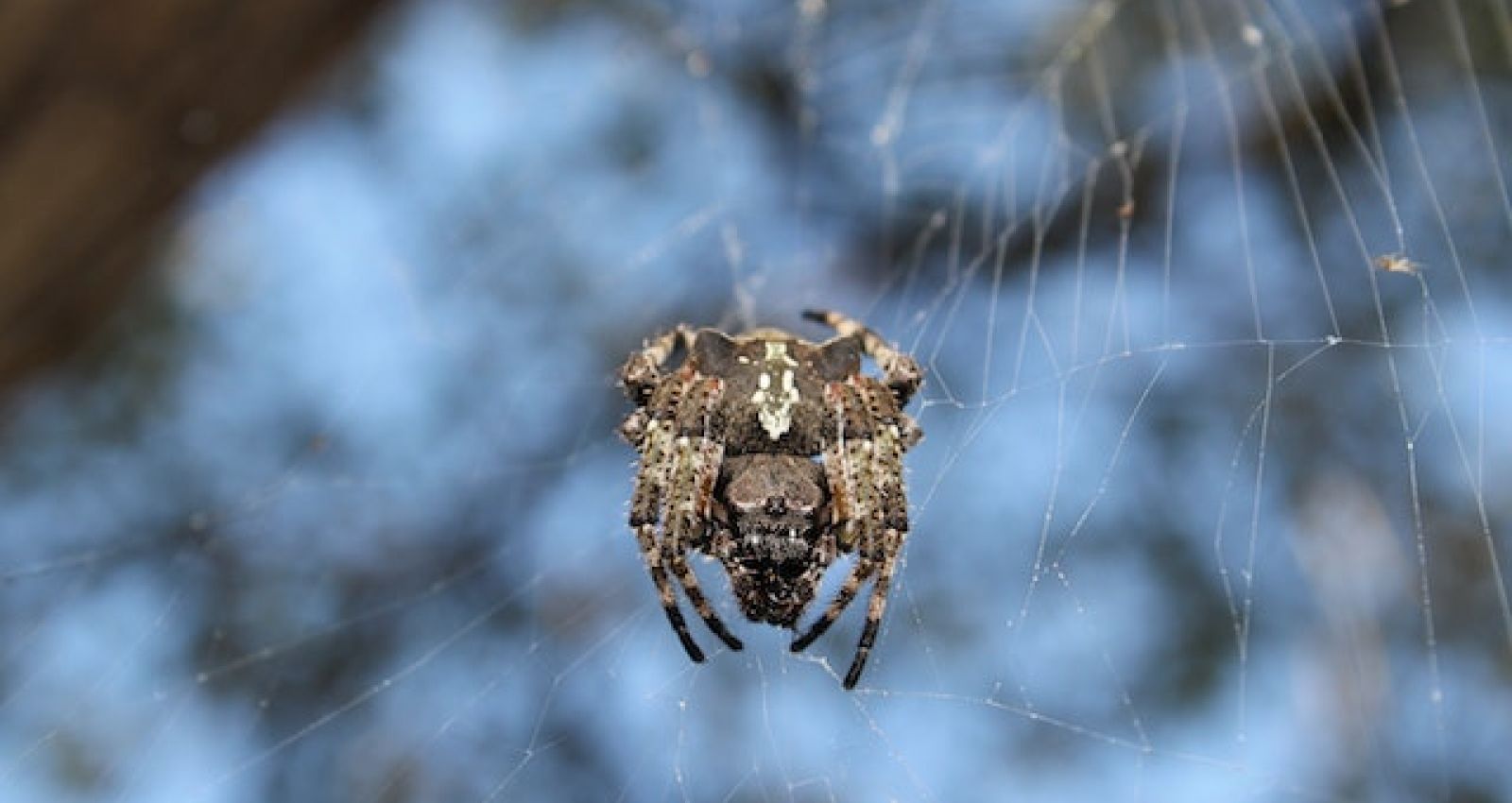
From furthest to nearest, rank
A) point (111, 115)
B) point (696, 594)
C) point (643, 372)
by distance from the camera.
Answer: point (643, 372)
point (696, 594)
point (111, 115)

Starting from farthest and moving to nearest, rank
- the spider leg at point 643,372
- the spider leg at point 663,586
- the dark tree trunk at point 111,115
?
the spider leg at point 643,372 < the spider leg at point 663,586 < the dark tree trunk at point 111,115

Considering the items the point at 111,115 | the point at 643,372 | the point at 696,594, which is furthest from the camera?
the point at 643,372

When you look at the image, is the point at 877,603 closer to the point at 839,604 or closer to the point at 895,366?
the point at 839,604

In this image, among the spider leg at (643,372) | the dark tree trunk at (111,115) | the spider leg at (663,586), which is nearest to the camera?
the dark tree trunk at (111,115)

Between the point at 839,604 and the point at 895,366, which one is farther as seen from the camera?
the point at 895,366

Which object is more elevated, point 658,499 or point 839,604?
point 658,499

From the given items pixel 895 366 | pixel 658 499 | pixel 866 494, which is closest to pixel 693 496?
pixel 658 499

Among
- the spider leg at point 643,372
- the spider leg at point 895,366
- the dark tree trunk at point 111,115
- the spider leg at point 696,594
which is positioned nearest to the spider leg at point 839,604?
the spider leg at point 696,594

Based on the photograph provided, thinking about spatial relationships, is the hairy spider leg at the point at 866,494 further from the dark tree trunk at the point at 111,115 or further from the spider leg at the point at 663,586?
the dark tree trunk at the point at 111,115
